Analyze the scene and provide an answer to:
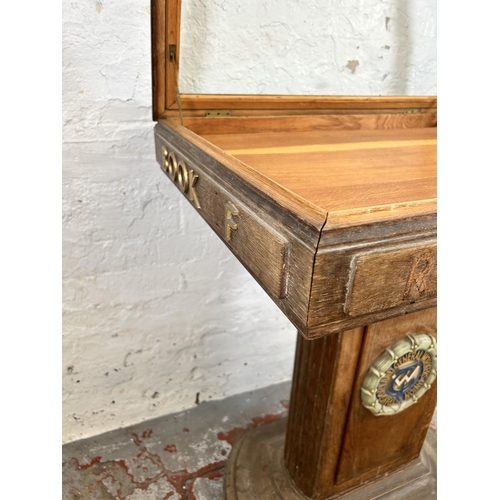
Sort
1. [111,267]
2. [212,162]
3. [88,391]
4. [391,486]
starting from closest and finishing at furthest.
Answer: [212,162] → [391,486] → [111,267] → [88,391]

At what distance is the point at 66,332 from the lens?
1.35 m

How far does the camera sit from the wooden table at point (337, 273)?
1.70 ft

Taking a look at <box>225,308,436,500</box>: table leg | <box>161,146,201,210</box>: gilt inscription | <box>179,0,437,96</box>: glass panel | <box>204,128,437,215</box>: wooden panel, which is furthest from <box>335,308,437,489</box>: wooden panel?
<box>179,0,437,96</box>: glass panel

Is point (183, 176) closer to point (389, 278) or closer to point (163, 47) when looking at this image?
point (163, 47)

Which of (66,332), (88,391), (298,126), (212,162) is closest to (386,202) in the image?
(212,162)

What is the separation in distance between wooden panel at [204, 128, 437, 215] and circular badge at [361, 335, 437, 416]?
1.36ft

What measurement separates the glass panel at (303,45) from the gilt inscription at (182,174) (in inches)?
6.3

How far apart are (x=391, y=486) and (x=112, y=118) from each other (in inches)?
46.8

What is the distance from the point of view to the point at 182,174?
2.84 feet

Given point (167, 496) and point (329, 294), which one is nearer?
point (329, 294)

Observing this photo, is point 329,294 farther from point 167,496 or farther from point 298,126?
point 167,496

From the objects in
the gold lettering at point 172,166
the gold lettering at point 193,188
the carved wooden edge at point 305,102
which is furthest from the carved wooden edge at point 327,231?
the carved wooden edge at point 305,102

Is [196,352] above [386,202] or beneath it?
beneath

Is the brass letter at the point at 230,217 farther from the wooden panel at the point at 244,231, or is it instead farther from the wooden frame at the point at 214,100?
the wooden frame at the point at 214,100
